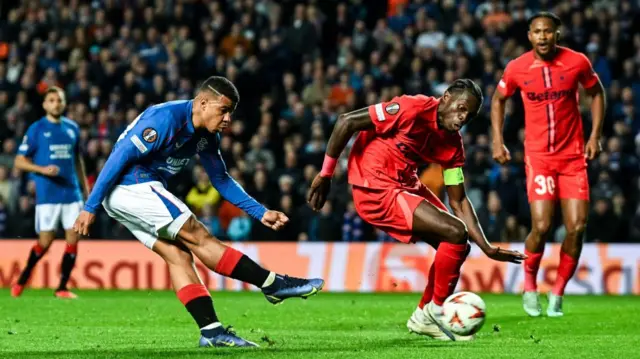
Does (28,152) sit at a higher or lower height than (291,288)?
higher

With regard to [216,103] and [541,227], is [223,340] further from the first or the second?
[541,227]

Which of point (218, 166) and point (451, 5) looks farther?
point (451, 5)

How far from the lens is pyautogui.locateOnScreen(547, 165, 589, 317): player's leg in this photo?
35.1 ft

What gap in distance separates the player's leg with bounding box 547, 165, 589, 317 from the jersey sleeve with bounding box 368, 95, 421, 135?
263cm

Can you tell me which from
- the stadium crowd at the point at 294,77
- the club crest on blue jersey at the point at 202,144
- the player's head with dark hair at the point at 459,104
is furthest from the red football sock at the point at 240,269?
the stadium crowd at the point at 294,77

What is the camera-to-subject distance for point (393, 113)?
866 centimetres

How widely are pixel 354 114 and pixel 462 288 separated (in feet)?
26.0

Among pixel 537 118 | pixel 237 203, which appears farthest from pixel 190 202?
pixel 237 203

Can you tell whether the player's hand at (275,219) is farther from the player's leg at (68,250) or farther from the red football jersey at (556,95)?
the player's leg at (68,250)

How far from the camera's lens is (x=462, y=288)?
16203 millimetres

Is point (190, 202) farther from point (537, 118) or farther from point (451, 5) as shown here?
point (537, 118)

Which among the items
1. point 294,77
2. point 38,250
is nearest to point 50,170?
point 38,250

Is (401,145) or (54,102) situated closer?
(401,145)

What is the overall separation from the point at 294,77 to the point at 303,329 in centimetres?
1104
